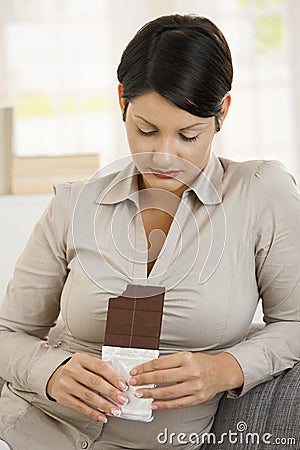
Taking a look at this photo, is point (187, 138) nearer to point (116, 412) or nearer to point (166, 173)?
point (166, 173)

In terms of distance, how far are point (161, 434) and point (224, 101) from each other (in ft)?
1.79

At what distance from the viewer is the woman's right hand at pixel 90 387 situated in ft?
3.96

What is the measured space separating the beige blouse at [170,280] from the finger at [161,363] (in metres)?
0.12

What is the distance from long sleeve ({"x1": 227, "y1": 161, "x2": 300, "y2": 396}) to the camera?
1390 millimetres

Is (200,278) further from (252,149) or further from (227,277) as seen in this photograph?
(252,149)

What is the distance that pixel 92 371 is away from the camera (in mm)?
1257

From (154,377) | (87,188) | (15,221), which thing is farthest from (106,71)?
(154,377)

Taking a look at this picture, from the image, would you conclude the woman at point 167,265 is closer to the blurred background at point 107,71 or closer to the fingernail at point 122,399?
the fingernail at point 122,399

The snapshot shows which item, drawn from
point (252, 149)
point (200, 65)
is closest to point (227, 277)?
point (200, 65)

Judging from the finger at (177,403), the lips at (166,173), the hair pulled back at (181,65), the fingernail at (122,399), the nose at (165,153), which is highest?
the hair pulled back at (181,65)

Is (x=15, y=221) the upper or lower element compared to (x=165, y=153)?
lower

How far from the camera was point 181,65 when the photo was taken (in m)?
1.29

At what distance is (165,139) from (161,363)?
0.34m

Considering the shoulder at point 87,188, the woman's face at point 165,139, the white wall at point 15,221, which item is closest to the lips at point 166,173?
the woman's face at point 165,139
